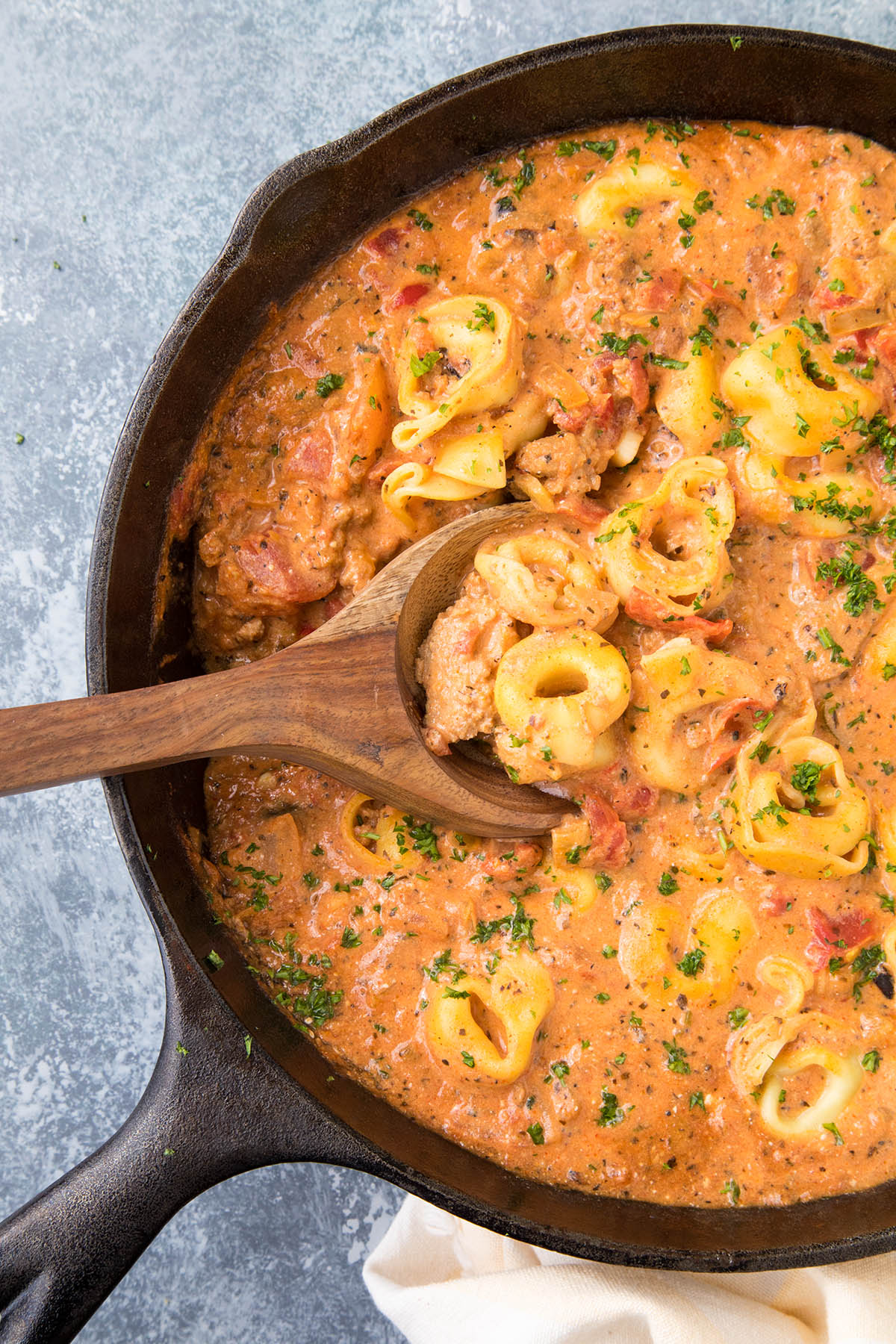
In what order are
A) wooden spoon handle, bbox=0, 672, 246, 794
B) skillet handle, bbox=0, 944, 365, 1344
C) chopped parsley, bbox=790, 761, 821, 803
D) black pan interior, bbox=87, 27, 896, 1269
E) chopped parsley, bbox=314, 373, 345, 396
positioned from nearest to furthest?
wooden spoon handle, bbox=0, 672, 246, 794, skillet handle, bbox=0, 944, 365, 1344, black pan interior, bbox=87, 27, 896, 1269, chopped parsley, bbox=790, 761, 821, 803, chopped parsley, bbox=314, 373, 345, 396

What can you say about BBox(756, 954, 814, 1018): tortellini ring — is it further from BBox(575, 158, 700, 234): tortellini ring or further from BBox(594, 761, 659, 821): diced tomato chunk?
BBox(575, 158, 700, 234): tortellini ring

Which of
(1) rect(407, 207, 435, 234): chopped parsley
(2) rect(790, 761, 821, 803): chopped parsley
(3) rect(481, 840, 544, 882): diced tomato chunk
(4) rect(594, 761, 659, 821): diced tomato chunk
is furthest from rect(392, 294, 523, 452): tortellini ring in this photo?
(2) rect(790, 761, 821, 803): chopped parsley

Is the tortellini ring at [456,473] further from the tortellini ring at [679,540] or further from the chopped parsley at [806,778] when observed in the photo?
the chopped parsley at [806,778]

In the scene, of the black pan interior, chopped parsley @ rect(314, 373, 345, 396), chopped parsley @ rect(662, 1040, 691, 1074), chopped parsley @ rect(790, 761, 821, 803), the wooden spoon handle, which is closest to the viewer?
the wooden spoon handle

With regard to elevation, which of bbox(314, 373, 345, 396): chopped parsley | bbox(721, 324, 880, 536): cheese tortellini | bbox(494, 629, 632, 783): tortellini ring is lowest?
bbox(494, 629, 632, 783): tortellini ring

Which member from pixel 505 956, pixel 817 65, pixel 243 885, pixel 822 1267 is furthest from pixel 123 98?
pixel 822 1267

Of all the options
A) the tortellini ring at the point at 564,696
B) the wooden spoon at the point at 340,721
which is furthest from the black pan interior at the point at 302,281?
the tortellini ring at the point at 564,696
